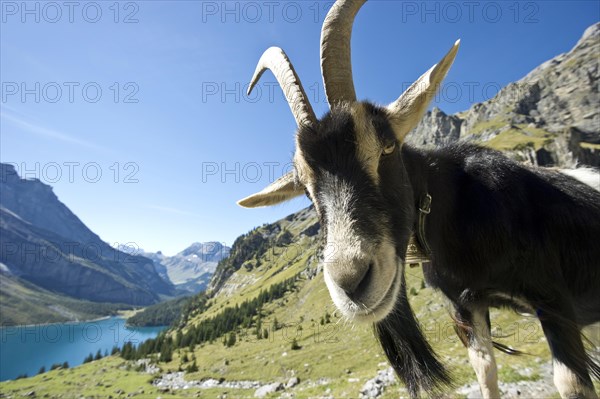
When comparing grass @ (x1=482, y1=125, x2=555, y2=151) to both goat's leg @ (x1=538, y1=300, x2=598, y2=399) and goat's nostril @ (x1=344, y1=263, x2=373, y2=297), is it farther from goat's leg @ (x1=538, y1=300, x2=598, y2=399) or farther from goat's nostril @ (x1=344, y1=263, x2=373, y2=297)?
goat's nostril @ (x1=344, y1=263, x2=373, y2=297)

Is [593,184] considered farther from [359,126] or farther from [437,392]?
[359,126]

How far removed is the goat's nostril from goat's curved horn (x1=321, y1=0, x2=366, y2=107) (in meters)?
2.36

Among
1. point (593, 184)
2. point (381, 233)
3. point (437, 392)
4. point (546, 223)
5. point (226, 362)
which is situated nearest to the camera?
point (381, 233)

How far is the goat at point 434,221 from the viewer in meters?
3.03

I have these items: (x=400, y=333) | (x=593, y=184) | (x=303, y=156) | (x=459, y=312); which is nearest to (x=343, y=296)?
(x=303, y=156)

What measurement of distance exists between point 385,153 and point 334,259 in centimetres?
141

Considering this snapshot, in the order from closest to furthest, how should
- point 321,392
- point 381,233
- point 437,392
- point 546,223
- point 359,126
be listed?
point 381,233 < point 359,126 < point 546,223 < point 437,392 < point 321,392

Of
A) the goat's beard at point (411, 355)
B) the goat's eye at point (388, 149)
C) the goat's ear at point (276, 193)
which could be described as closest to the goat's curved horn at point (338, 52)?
the goat's eye at point (388, 149)

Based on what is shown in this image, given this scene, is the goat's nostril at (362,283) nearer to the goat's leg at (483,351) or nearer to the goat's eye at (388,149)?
the goat's eye at (388,149)

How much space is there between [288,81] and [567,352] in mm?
4679

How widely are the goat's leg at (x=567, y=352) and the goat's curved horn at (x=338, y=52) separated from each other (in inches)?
136

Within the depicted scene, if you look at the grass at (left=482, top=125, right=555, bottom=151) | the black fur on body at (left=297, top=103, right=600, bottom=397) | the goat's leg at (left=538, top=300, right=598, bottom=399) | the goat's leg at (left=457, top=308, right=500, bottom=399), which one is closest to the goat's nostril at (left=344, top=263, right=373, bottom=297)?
the black fur on body at (left=297, top=103, right=600, bottom=397)

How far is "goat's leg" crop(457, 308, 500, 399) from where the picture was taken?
4.76 metres

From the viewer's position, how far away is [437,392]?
14.6 ft
